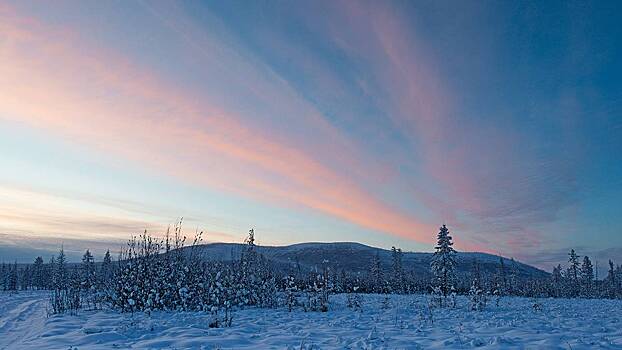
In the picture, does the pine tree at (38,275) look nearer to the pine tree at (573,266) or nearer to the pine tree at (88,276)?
the pine tree at (88,276)

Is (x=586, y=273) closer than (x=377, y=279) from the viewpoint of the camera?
No

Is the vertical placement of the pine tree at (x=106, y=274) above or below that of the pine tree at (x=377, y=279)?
above

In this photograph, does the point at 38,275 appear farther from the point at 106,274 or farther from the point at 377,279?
the point at 377,279

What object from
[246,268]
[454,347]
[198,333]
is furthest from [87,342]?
[246,268]

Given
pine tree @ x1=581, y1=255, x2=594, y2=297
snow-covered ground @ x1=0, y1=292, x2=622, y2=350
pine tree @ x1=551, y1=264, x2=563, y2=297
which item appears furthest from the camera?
pine tree @ x1=581, y1=255, x2=594, y2=297

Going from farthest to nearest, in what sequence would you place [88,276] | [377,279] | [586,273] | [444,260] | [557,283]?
[586,273] → [557,283] → [377,279] → [444,260] → [88,276]

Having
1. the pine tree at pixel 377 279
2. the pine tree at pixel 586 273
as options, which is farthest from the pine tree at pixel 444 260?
the pine tree at pixel 586 273

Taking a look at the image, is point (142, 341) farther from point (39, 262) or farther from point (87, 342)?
point (39, 262)

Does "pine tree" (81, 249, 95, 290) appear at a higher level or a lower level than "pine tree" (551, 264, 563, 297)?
higher

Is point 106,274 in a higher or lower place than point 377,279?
higher

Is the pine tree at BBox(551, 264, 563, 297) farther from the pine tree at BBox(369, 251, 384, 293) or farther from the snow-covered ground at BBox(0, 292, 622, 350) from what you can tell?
the snow-covered ground at BBox(0, 292, 622, 350)

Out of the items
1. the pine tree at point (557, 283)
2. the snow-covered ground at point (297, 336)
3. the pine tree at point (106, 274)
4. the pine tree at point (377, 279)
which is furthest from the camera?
the pine tree at point (557, 283)

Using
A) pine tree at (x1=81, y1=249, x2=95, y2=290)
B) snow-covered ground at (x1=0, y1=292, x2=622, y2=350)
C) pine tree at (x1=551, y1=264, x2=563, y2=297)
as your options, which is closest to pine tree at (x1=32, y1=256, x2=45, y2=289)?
pine tree at (x1=81, y1=249, x2=95, y2=290)

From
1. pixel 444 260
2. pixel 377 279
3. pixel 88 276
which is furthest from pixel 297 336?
pixel 377 279
